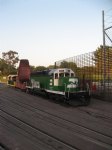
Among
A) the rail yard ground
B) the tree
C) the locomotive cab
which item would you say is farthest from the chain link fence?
the tree

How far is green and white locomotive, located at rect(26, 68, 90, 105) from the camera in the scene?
18.8 meters

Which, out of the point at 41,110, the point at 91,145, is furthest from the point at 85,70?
the point at 91,145

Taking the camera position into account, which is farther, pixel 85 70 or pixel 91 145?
pixel 85 70

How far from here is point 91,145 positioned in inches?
346

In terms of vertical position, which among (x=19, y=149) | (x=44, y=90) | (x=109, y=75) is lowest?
(x=19, y=149)

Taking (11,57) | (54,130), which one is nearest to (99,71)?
(54,130)

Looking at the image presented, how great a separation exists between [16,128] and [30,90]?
15.5m

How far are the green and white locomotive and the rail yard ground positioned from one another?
294 centimetres

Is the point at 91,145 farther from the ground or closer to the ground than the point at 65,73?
closer to the ground

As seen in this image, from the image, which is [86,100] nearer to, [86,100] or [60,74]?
[86,100]

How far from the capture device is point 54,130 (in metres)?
10.9

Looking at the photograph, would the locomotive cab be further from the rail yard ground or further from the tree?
the tree

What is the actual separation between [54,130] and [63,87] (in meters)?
8.43

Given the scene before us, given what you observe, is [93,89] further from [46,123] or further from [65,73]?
[46,123]
